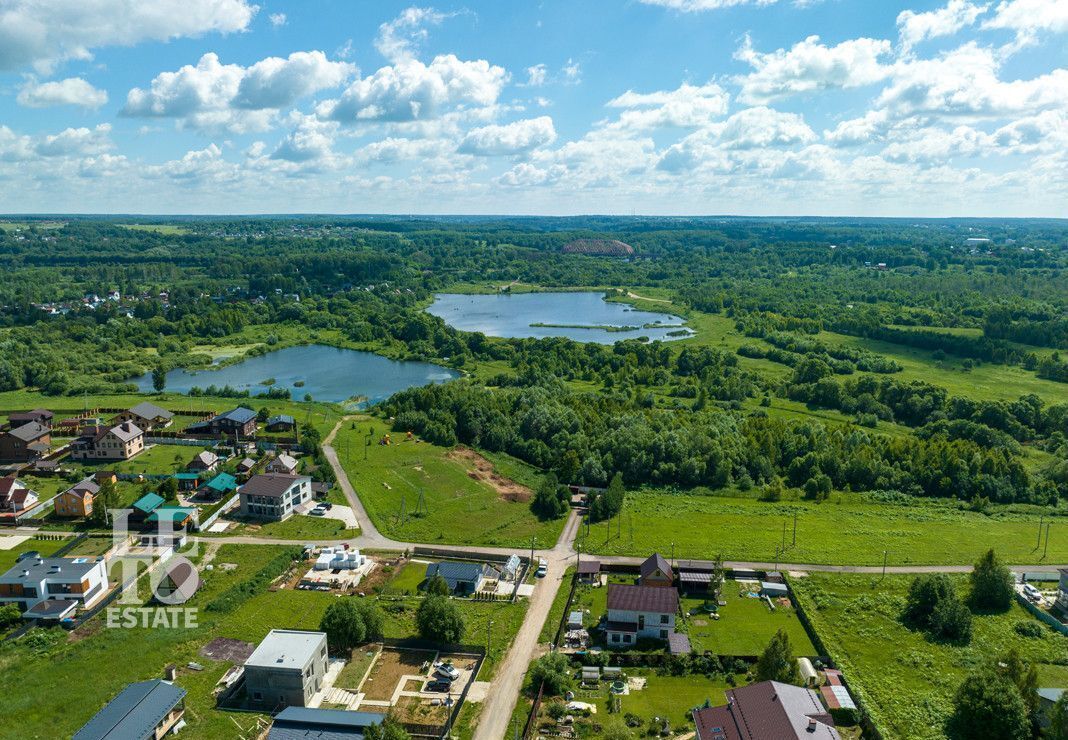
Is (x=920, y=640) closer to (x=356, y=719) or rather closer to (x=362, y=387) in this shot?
(x=356, y=719)

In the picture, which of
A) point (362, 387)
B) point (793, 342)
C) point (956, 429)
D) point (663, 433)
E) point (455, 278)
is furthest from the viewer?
point (455, 278)

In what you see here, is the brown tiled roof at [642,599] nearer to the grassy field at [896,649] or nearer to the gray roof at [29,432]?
the grassy field at [896,649]

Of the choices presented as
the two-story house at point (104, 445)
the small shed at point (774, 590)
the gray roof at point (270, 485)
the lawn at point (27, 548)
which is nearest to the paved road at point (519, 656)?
the small shed at point (774, 590)

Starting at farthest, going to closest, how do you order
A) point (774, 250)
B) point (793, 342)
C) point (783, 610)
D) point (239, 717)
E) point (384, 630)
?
point (774, 250) → point (793, 342) → point (783, 610) → point (384, 630) → point (239, 717)

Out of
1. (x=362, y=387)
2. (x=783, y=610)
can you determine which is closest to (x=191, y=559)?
(x=783, y=610)

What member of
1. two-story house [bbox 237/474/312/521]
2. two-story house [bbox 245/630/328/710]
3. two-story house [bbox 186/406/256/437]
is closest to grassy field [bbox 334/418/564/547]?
two-story house [bbox 237/474/312/521]

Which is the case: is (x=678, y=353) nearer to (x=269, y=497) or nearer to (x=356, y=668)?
(x=269, y=497)

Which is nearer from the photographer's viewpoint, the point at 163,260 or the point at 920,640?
the point at 920,640

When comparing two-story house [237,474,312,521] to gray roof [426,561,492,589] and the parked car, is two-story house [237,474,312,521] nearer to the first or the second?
gray roof [426,561,492,589]
